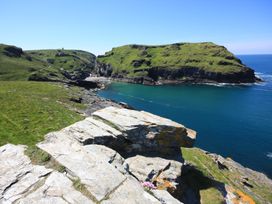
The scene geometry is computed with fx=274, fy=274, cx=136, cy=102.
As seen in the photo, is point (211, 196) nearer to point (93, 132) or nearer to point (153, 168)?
point (153, 168)

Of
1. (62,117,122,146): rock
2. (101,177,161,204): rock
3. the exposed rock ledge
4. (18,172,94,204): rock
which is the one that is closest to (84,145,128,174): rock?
the exposed rock ledge

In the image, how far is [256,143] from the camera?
76.1m

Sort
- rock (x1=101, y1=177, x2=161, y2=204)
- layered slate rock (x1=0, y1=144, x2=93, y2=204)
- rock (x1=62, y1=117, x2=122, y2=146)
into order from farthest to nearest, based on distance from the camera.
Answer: rock (x1=62, y1=117, x2=122, y2=146) < rock (x1=101, y1=177, x2=161, y2=204) < layered slate rock (x1=0, y1=144, x2=93, y2=204)

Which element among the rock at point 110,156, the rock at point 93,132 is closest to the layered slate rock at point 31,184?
the rock at point 110,156

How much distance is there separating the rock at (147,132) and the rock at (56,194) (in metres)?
10.8

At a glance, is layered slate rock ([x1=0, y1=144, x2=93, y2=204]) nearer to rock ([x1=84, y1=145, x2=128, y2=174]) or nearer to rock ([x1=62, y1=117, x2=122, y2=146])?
rock ([x1=84, y1=145, x2=128, y2=174])

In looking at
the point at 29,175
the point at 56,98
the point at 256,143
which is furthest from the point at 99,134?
the point at 256,143

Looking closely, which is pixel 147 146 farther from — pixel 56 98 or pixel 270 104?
pixel 270 104

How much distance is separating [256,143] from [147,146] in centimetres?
6167

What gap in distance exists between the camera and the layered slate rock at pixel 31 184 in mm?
11602

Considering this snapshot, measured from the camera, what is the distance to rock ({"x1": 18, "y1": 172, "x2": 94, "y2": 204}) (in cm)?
1143

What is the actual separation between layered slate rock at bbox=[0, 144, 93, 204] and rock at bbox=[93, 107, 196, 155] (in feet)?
33.6

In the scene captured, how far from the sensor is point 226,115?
110312 mm

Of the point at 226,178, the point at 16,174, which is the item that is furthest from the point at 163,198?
the point at 226,178
